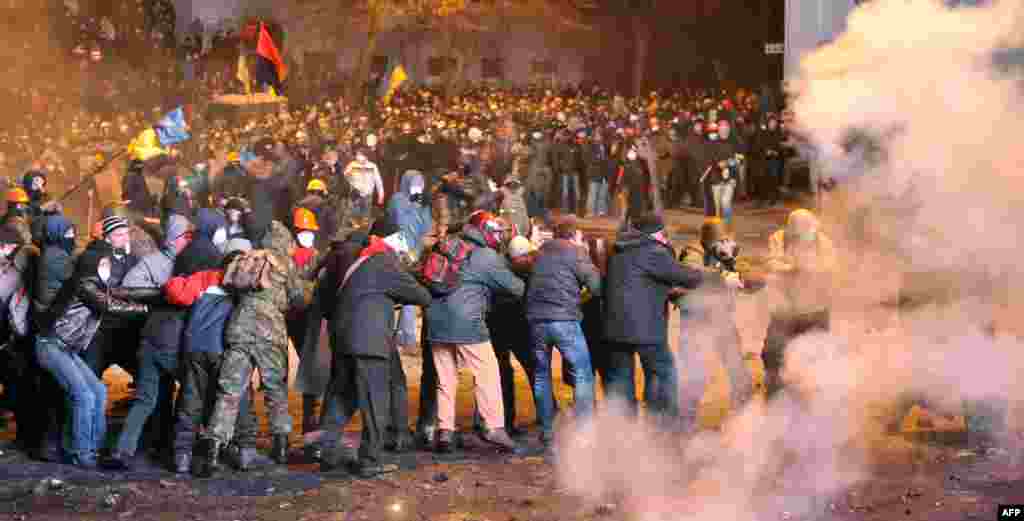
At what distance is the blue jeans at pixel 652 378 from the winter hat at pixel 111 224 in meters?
3.55

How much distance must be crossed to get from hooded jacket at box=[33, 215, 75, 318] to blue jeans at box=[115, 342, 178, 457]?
69 centimetres

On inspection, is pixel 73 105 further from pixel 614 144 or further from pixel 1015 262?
pixel 1015 262

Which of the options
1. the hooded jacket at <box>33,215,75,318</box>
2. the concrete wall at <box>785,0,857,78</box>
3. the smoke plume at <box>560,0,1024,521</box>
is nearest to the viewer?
the smoke plume at <box>560,0,1024,521</box>

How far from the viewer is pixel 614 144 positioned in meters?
25.8

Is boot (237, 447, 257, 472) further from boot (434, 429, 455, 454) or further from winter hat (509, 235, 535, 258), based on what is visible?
winter hat (509, 235, 535, 258)

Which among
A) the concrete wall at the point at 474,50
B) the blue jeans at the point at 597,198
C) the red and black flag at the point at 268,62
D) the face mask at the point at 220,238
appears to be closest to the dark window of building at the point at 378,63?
the concrete wall at the point at 474,50

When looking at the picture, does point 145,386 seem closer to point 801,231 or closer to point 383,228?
point 383,228

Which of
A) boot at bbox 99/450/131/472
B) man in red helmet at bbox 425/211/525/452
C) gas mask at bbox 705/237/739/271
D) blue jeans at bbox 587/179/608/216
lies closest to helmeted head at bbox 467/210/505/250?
man in red helmet at bbox 425/211/525/452

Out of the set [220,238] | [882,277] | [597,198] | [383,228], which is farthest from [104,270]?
[597,198]

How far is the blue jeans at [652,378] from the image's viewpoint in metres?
10.2

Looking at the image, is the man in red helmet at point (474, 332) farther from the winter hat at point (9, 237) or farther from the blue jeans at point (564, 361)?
the winter hat at point (9, 237)

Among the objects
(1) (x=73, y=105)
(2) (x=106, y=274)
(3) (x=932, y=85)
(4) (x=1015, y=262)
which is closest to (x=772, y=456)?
(4) (x=1015, y=262)

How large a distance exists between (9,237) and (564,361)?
165 inches

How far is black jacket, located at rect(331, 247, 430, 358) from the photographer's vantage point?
9.57 m
